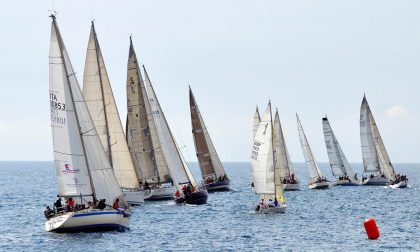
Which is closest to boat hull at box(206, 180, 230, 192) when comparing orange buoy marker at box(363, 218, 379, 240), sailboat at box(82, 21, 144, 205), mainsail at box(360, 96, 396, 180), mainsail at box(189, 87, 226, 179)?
mainsail at box(189, 87, 226, 179)

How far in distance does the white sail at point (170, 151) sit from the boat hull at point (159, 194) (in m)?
3.28

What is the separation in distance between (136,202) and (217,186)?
27822mm

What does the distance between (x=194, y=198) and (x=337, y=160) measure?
5174 cm

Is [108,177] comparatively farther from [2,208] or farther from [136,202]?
[2,208]

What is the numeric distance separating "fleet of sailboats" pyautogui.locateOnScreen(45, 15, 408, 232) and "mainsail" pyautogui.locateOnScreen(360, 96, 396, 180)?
14 centimetres

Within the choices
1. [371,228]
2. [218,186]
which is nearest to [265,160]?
[371,228]

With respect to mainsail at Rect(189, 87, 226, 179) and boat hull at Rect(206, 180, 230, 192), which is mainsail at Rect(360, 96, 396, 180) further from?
mainsail at Rect(189, 87, 226, 179)

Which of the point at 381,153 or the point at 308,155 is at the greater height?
the point at 308,155

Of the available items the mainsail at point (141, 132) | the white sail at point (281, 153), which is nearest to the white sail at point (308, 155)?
the white sail at point (281, 153)

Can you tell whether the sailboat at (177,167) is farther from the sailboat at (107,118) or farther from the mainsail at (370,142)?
the mainsail at (370,142)

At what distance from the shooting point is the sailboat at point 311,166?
122 meters

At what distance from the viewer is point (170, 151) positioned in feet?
283

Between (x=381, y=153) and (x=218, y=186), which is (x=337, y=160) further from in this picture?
(x=218, y=186)

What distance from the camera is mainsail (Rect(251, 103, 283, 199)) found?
74.4m
